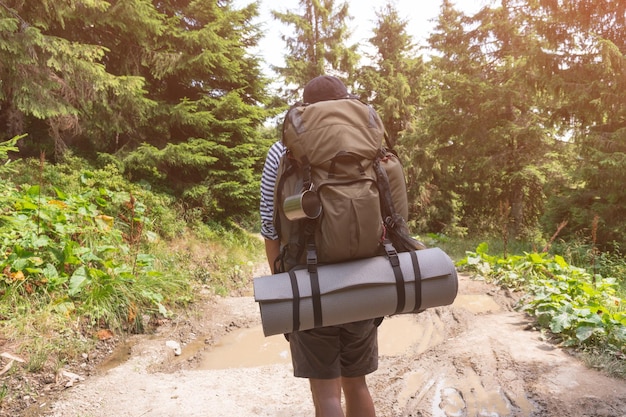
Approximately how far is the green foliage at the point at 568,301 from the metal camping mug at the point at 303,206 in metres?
3.46

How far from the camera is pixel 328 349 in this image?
178 cm

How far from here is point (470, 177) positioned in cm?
1356

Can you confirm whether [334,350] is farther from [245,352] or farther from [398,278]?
[245,352]

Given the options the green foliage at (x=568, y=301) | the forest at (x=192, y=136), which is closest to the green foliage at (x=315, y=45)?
the forest at (x=192, y=136)

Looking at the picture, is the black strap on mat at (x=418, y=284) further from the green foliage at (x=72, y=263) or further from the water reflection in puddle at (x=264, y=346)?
the green foliage at (x=72, y=263)

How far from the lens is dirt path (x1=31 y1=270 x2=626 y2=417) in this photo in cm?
285

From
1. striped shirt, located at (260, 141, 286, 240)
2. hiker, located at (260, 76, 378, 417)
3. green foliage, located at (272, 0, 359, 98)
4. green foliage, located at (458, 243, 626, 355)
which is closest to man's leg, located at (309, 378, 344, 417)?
hiker, located at (260, 76, 378, 417)

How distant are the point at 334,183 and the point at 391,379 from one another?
7.80 ft

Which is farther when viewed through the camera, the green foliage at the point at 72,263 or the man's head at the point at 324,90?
the green foliage at the point at 72,263

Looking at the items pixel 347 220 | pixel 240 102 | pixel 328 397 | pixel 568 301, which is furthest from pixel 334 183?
pixel 240 102

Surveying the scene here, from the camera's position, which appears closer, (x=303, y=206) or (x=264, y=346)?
(x=303, y=206)

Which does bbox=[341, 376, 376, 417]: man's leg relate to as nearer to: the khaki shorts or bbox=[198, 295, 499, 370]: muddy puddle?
the khaki shorts

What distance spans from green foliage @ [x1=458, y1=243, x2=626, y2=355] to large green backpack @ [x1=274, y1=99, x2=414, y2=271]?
320 centimetres

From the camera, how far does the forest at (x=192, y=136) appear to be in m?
4.66
